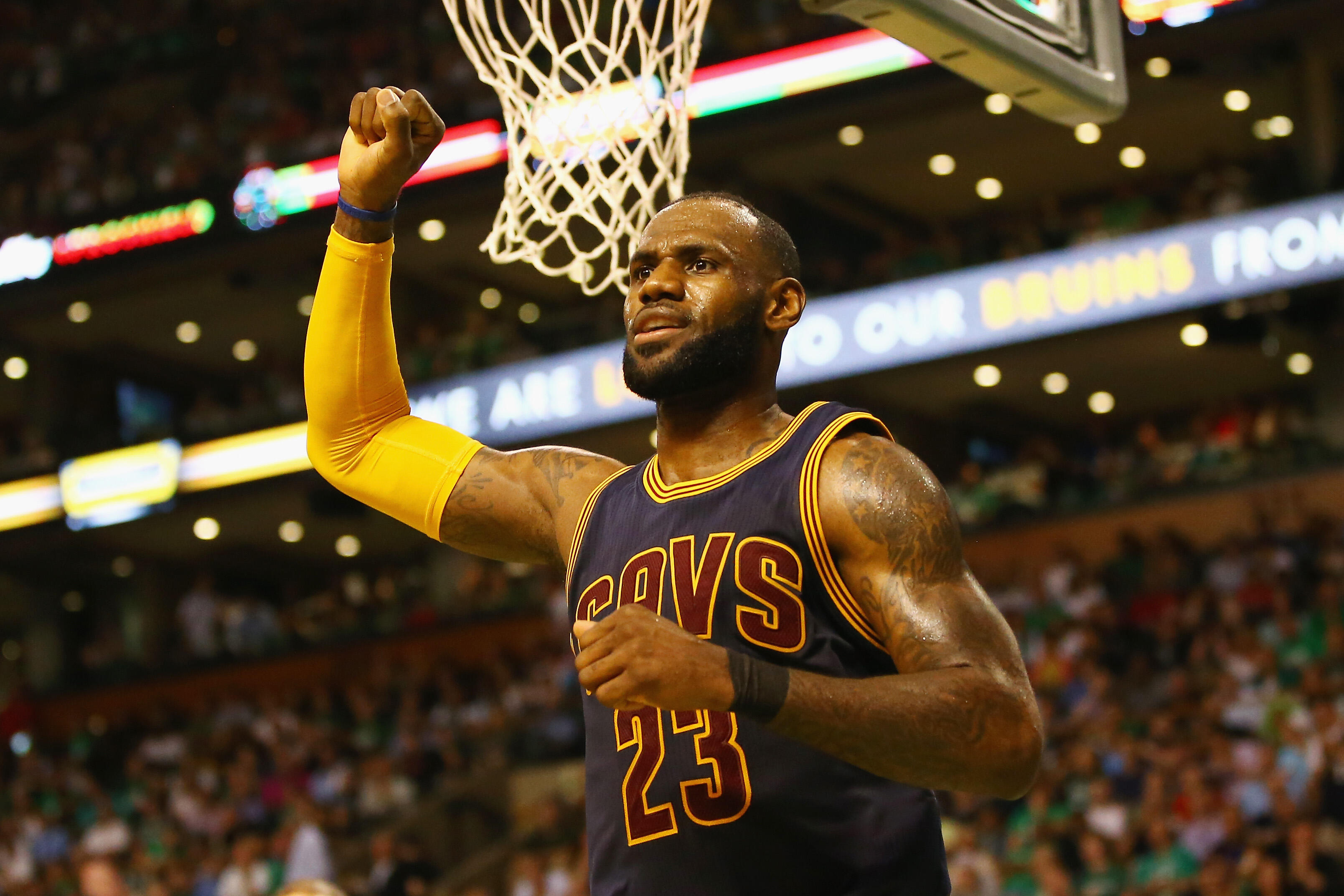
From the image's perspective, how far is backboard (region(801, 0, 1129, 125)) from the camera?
11.3 feet

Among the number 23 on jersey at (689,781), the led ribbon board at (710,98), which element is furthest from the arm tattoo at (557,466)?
the led ribbon board at (710,98)

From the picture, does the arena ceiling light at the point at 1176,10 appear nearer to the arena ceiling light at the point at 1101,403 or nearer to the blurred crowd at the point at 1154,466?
the blurred crowd at the point at 1154,466

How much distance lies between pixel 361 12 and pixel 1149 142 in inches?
399

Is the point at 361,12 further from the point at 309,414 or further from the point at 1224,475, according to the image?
the point at 309,414

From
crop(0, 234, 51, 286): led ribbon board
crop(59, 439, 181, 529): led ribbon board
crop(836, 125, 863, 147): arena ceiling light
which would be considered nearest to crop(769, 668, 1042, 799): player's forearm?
crop(836, 125, 863, 147): arena ceiling light

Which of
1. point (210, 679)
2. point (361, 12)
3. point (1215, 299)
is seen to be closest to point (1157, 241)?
point (1215, 299)

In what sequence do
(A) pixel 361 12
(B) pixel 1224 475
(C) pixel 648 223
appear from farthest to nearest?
(A) pixel 361 12 < (B) pixel 1224 475 < (C) pixel 648 223

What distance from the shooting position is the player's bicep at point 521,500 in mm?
3170

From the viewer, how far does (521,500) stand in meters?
3.19

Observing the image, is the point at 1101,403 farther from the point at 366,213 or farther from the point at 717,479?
the point at 717,479

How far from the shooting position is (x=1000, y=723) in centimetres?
228

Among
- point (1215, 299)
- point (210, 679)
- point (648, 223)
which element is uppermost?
point (648, 223)

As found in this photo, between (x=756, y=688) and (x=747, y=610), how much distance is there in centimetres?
44

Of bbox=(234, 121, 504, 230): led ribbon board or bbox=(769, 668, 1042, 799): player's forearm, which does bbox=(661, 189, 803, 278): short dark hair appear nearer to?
bbox=(769, 668, 1042, 799): player's forearm
